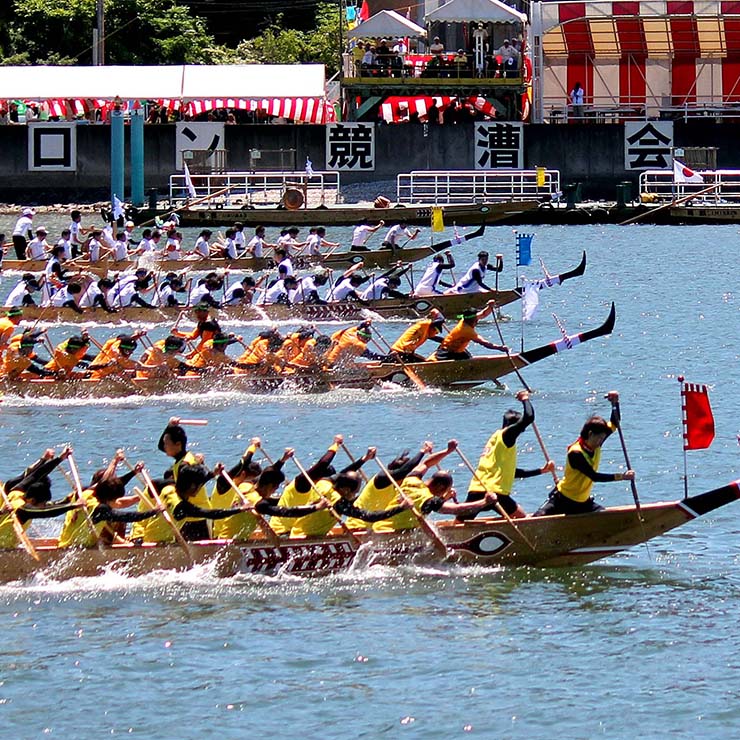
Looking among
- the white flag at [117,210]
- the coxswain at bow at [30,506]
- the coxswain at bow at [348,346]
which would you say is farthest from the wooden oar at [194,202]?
the coxswain at bow at [30,506]

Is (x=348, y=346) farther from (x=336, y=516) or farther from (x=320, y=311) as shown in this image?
(x=336, y=516)

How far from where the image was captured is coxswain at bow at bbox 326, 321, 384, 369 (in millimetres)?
26984

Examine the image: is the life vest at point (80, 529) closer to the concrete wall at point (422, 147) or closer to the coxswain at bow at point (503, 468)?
the coxswain at bow at point (503, 468)

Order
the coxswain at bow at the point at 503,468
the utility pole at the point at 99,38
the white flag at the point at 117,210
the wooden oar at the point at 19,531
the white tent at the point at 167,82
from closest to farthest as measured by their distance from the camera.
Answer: the wooden oar at the point at 19,531 → the coxswain at bow at the point at 503,468 → the white flag at the point at 117,210 → the white tent at the point at 167,82 → the utility pole at the point at 99,38

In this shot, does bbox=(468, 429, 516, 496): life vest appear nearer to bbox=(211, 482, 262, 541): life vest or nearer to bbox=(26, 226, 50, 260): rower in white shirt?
bbox=(211, 482, 262, 541): life vest

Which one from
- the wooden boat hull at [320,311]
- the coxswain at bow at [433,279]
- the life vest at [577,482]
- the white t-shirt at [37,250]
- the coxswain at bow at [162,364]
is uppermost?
the white t-shirt at [37,250]

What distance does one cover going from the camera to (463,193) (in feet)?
182

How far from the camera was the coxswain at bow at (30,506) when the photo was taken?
16891 millimetres

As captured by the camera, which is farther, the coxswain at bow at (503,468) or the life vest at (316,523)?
the coxswain at bow at (503,468)

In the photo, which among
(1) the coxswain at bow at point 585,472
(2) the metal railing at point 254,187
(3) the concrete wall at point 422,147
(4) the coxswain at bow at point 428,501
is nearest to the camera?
(1) the coxswain at bow at point 585,472

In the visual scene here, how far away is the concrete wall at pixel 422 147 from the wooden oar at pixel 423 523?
40.2 metres

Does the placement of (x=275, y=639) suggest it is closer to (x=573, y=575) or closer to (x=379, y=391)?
(x=573, y=575)

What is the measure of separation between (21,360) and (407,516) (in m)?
11.0

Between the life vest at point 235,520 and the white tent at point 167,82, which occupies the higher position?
the white tent at point 167,82
